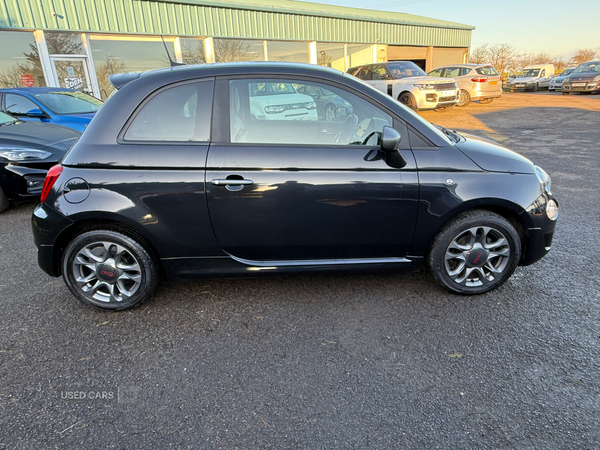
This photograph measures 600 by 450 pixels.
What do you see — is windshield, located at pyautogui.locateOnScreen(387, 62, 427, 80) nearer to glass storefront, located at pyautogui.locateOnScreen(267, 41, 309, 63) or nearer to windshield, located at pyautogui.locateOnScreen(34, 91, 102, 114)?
glass storefront, located at pyautogui.locateOnScreen(267, 41, 309, 63)

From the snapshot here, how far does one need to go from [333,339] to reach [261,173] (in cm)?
119

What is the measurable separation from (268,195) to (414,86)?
12.4 m

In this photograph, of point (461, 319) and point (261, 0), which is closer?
point (461, 319)

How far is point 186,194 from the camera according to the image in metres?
2.59

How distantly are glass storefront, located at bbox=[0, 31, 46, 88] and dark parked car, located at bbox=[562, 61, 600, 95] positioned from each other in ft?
85.8

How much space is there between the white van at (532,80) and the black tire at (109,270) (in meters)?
30.8

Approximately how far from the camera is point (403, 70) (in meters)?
14.2

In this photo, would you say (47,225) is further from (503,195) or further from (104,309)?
(503,195)

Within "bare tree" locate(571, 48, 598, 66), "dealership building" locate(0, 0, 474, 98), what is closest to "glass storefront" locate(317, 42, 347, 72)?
"dealership building" locate(0, 0, 474, 98)

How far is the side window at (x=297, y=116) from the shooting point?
2664 mm

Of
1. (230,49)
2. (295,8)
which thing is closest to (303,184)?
(230,49)

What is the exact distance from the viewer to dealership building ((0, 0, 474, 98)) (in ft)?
44.6

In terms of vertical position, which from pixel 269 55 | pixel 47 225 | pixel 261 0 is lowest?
pixel 47 225

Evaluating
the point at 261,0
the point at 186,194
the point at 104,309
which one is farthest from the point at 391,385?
the point at 261,0
